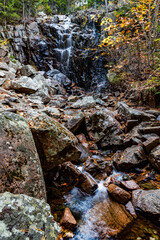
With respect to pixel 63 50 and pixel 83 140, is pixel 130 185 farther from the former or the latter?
pixel 63 50

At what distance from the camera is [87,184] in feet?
11.9

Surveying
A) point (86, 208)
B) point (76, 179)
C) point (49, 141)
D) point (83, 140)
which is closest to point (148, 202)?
point (86, 208)

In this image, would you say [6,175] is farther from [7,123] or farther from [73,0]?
[73,0]

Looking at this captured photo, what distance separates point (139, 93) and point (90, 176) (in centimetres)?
555

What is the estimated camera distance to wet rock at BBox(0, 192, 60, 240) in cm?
116

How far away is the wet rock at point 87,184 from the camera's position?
3.52 m

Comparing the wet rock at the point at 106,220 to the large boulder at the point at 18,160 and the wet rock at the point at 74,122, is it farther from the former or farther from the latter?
the wet rock at the point at 74,122

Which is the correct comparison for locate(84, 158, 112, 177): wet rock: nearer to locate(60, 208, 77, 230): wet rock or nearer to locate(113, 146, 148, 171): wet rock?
locate(113, 146, 148, 171): wet rock

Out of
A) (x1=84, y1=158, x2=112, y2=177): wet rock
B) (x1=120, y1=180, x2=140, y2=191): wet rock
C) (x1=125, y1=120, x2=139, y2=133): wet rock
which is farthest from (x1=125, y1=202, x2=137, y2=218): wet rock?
(x1=125, y1=120, x2=139, y2=133): wet rock

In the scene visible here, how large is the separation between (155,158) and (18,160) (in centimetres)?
370

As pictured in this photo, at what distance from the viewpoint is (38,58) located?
18.0m

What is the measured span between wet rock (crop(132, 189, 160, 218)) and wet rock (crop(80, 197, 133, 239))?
1.02 ft

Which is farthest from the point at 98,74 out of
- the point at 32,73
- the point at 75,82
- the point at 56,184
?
the point at 56,184

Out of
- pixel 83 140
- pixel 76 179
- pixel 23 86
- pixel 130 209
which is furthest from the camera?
pixel 23 86
